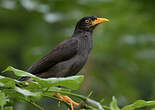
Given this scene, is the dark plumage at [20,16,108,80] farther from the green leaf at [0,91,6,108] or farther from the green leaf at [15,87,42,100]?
the green leaf at [0,91,6,108]

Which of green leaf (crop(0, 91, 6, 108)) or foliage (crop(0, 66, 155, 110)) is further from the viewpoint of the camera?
foliage (crop(0, 66, 155, 110))

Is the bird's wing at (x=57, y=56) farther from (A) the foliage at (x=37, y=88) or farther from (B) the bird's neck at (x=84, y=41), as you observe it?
(A) the foliage at (x=37, y=88)

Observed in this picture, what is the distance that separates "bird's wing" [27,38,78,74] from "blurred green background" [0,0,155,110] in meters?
1.20

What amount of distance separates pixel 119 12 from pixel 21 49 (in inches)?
73.8

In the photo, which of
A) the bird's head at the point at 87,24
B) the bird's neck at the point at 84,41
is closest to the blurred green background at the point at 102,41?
the bird's head at the point at 87,24

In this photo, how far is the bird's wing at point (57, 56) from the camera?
550cm

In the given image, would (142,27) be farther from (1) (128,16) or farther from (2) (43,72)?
(2) (43,72)

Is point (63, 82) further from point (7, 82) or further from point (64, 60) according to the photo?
point (64, 60)

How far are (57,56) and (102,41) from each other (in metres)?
1.87

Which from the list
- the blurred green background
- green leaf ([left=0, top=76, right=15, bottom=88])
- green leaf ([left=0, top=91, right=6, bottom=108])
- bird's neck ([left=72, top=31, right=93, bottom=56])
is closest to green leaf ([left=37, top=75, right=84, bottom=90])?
green leaf ([left=0, top=76, right=15, bottom=88])

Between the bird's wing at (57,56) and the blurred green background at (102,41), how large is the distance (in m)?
1.20

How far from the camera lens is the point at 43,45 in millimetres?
7438

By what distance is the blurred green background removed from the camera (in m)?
7.12

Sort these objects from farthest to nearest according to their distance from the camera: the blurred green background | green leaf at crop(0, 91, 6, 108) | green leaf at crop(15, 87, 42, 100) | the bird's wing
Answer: the blurred green background
the bird's wing
green leaf at crop(15, 87, 42, 100)
green leaf at crop(0, 91, 6, 108)
